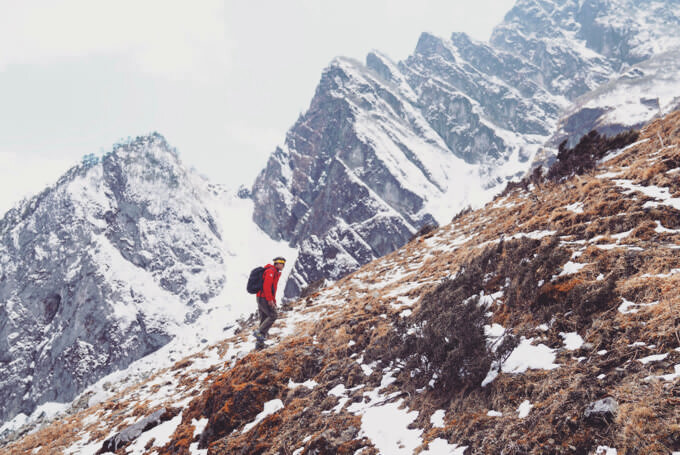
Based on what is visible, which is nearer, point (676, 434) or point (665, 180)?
point (676, 434)

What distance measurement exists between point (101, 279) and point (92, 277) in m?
3.94

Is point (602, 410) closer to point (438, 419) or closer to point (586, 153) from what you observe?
point (438, 419)

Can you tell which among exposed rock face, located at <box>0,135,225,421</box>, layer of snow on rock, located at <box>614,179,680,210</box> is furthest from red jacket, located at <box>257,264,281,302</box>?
exposed rock face, located at <box>0,135,225,421</box>

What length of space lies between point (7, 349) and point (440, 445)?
19708 centimetres

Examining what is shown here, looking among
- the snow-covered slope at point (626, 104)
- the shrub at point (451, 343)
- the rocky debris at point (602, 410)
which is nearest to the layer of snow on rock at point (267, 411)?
the shrub at point (451, 343)

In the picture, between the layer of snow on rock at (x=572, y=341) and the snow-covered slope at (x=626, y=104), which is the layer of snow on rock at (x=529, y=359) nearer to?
the layer of snow on rock at (x=572, y=341)

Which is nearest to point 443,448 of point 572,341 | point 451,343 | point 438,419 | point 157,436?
point 438,419

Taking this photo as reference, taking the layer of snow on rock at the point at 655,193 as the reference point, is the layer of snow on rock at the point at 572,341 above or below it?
below

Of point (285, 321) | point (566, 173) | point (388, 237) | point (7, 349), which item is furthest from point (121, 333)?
point (566, 173)

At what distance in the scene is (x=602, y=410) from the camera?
3.47 metres

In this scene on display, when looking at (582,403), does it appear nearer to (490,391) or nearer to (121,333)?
(490,391)

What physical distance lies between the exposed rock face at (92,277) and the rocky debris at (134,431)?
159 metres

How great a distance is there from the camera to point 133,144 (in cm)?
18900

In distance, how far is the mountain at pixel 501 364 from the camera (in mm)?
3832
